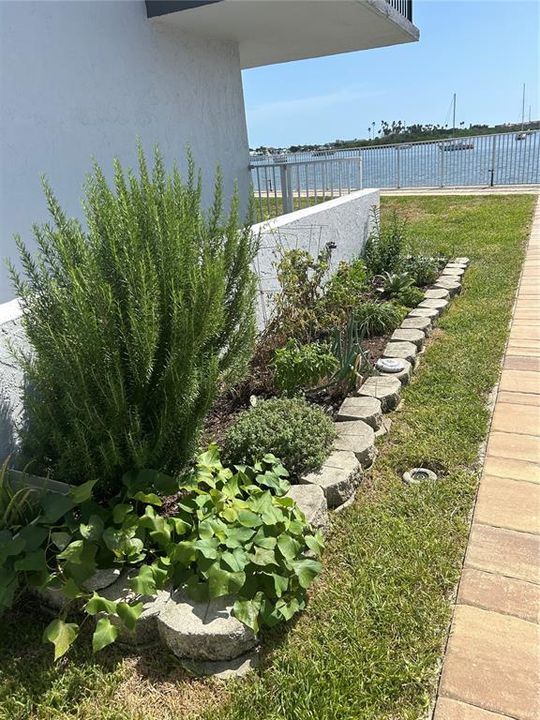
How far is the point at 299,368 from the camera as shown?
3.72 metres

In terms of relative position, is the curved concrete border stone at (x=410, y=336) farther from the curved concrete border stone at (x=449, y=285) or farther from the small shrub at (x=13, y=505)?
the small shrub at (x=13, y=505)

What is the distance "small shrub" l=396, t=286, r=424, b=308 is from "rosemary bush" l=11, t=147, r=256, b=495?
3664mm

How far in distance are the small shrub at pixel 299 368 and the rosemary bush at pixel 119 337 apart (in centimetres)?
119

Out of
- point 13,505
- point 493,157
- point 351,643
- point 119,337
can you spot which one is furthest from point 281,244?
point 493,157

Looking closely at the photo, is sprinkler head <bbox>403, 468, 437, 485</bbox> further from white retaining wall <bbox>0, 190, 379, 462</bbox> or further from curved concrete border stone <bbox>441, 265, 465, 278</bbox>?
Result: curved concrete border stone <bbox>441, 265, 465, 278</bbox>

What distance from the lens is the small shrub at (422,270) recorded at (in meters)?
6.51

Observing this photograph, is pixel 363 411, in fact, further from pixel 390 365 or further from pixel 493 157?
pixel 493 157

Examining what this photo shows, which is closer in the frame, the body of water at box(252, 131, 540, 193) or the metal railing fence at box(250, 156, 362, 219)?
the metal railing fence at box(250, 156, 362, 219)

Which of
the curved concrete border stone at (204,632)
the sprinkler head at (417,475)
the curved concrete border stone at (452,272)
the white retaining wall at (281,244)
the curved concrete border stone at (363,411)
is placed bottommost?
the sprinkler head at (417,475)

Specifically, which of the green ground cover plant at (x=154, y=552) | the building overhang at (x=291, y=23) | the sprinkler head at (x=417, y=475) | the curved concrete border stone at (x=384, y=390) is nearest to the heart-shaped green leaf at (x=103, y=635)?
the green ground cover plant at (x=154, y=552)

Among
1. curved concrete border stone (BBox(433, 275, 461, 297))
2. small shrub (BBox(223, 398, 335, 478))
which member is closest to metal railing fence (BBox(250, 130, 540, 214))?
curved concrete border stone (BBox(433, 275, 461, 297))

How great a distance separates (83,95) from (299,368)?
3.36m

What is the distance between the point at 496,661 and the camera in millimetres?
1929

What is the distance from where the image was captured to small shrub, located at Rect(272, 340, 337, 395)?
372cm
